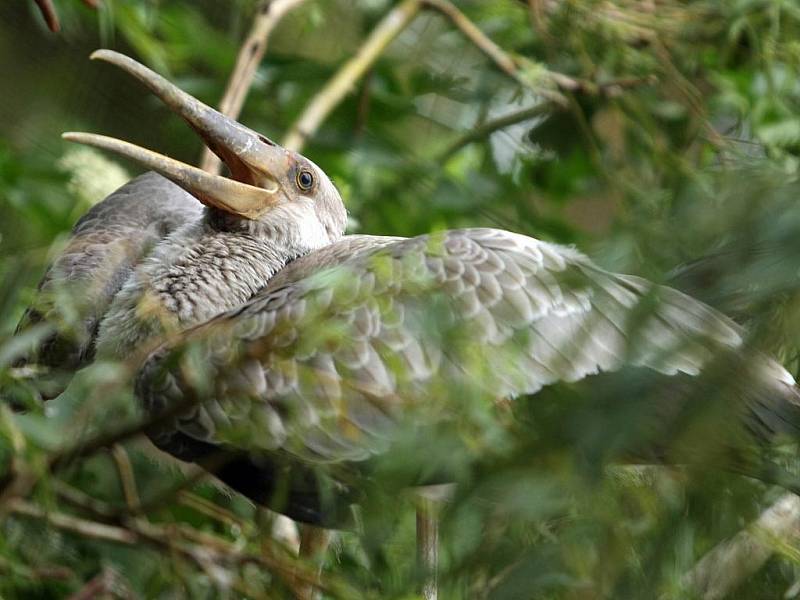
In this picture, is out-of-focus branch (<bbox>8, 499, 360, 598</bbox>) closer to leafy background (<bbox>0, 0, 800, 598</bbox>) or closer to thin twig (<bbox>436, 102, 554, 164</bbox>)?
leafy background (<bbox>0, 0, 800, 598</bbox>)

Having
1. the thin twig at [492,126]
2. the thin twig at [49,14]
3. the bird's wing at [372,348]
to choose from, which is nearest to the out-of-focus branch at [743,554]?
the bird's wing at [372,348]

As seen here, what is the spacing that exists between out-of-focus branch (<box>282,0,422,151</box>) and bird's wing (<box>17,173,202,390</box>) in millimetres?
342

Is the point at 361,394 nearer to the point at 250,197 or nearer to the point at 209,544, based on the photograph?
the point at 209,544

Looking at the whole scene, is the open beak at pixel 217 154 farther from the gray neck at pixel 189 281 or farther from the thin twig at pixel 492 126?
the thin twig at pixel 492 126

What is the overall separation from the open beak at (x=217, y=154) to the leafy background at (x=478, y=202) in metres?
0.20

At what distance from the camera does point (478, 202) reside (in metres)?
3.10

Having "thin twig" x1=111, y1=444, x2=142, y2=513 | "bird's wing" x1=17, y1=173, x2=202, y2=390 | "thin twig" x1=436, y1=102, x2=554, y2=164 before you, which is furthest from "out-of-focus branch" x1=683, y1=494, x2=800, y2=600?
"thin twig" x1=436, y1=102, x2=554, y2=164

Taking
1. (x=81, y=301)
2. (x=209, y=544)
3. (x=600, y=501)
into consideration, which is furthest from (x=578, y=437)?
Result: (x=81, y=301)

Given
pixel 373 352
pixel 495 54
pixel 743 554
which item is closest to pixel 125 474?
pixel 373 352

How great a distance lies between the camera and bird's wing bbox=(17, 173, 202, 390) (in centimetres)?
257

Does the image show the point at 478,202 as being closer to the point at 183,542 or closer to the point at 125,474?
the point at 125,474

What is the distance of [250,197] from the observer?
292 centimetres

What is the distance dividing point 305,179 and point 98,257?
0.52m

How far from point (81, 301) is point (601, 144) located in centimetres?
181
